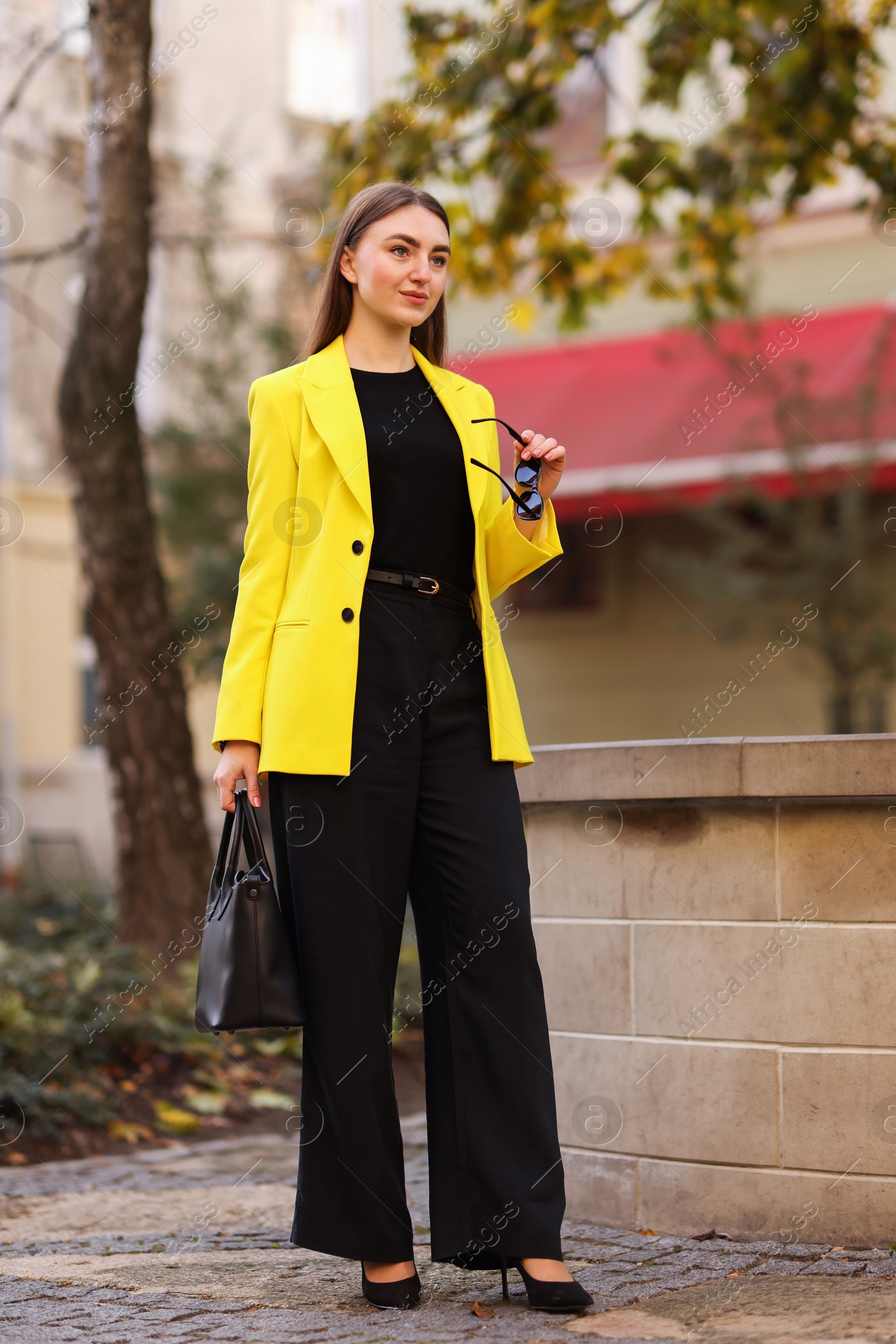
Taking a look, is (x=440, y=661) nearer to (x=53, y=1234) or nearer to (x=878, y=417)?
(x=53, y=1234)

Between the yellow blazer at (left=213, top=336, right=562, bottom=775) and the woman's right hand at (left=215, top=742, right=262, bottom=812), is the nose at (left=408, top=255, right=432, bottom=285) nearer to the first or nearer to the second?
the yellow blazer at (left=213, top=336, right=562, bottom=775)

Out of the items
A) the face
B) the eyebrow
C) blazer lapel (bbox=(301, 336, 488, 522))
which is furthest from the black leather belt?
the eyebrow

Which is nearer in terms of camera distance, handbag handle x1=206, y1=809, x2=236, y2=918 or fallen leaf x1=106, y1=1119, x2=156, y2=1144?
handbag handle x1=206, y1=809, x2=236, y2=918

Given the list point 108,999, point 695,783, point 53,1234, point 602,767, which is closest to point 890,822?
point 695,783

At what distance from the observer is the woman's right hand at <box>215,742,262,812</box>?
2.88 metres

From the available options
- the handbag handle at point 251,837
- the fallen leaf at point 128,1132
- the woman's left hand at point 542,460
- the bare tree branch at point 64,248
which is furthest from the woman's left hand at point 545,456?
the bare tree branch at point 64,248

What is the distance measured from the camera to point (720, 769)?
3.30 m

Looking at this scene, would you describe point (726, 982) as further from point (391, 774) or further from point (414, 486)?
point (414, 486)

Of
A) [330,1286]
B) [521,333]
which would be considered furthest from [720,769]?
[521,333]

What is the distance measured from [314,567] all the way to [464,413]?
478 mm

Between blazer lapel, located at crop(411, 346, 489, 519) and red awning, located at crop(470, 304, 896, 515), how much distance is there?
21.7ft

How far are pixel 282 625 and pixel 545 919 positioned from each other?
1.17 m

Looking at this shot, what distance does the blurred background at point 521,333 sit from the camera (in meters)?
6.86

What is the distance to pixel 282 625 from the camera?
114 inches
